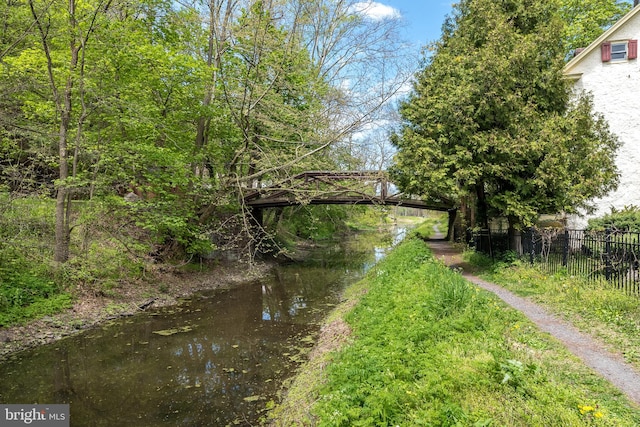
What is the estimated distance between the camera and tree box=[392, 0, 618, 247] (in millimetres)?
11945

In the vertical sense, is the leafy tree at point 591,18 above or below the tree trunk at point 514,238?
above

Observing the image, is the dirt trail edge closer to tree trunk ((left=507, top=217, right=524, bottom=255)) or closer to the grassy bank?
the grassy bank

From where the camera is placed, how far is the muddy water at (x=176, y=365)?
617 cm

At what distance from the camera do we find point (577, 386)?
480cm

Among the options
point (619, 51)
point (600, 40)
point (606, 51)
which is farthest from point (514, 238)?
point (619, 51)

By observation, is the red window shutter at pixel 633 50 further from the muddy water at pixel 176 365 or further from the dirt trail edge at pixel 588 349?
the muddy water at pixel 176 365

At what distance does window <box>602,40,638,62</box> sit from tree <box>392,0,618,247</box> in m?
5.57

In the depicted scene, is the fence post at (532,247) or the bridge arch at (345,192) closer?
the fence post at (532,247)

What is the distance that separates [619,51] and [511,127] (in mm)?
9906

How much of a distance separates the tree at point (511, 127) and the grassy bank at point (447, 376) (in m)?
5.83

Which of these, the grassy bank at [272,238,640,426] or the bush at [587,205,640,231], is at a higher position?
the bush at [587,205,640,231]

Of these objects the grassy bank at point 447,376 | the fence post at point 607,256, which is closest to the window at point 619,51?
the fence post at point 607,256

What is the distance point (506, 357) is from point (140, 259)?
1261 cm

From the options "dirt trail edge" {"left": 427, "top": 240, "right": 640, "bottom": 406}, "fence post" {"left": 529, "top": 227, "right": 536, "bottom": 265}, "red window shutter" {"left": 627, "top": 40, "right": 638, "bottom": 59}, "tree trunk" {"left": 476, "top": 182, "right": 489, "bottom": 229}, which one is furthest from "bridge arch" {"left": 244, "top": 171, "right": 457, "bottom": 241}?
"red window shutter" {"left": 627, "top": 40, "right": 638, "bottom": 59}
